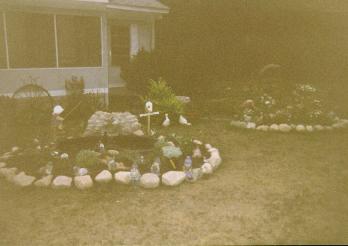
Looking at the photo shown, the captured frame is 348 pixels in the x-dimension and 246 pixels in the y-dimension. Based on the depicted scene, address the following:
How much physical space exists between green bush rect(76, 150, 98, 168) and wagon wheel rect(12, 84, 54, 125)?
3.59 metres

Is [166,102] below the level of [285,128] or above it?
above

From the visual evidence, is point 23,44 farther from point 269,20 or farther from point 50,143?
point 269,20

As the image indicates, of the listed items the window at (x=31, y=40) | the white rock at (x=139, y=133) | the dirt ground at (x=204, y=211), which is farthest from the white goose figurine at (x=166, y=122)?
the window at (x=31, y=40)

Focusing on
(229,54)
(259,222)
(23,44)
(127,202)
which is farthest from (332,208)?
(229,54)

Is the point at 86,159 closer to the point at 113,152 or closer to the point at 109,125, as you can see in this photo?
the point at 113,152

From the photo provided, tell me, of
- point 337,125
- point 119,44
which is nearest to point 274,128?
point 337,125

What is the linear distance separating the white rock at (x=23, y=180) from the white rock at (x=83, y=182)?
651 millimetres

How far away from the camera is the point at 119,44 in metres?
15.5

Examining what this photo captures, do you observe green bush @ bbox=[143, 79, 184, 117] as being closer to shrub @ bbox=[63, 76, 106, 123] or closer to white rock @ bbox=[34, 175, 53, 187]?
shrub @ bbox=[63, 76, 106, 123]

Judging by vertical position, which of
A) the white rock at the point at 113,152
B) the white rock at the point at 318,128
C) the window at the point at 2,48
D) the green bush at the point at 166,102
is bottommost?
the white rock at the point at 318,128

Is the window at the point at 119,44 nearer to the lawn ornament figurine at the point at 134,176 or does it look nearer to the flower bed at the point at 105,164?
the flower bed at the point at 105,164

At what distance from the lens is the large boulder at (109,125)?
7766 millimetres

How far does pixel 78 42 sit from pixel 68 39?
42 centimetres

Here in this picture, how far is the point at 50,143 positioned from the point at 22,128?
205cm
